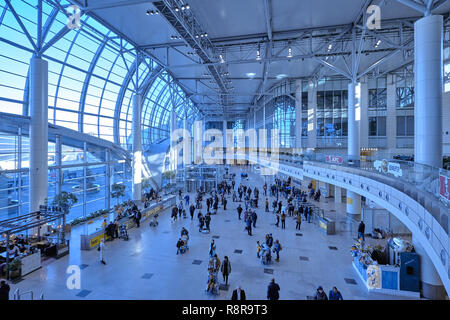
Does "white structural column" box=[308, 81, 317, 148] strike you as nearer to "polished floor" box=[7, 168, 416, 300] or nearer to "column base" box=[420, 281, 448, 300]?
"polished floor" box=[7, 168, 416, 300]

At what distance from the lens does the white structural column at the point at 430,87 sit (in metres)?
7.95

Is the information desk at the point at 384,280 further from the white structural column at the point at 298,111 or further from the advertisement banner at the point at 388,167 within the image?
the white structural column at the point at 298,111

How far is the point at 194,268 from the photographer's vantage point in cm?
934

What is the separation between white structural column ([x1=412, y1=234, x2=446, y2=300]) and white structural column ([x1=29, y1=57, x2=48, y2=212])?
52.9 ft

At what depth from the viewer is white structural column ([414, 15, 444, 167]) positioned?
7.95 m

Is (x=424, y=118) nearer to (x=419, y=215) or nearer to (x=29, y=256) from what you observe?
(x=419, y=215)

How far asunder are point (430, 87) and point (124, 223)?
49.3 ft

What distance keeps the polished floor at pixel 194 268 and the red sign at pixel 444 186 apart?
4202 millimetres

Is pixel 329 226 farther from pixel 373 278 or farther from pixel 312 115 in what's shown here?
pixel 312 115

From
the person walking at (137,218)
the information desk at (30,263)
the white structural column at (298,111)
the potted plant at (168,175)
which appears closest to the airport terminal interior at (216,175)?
the information desk at (30,263)

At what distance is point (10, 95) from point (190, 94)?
31.3 metres

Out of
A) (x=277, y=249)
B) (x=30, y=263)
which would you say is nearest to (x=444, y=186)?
(x=277, y=249)

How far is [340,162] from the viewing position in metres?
15.7
